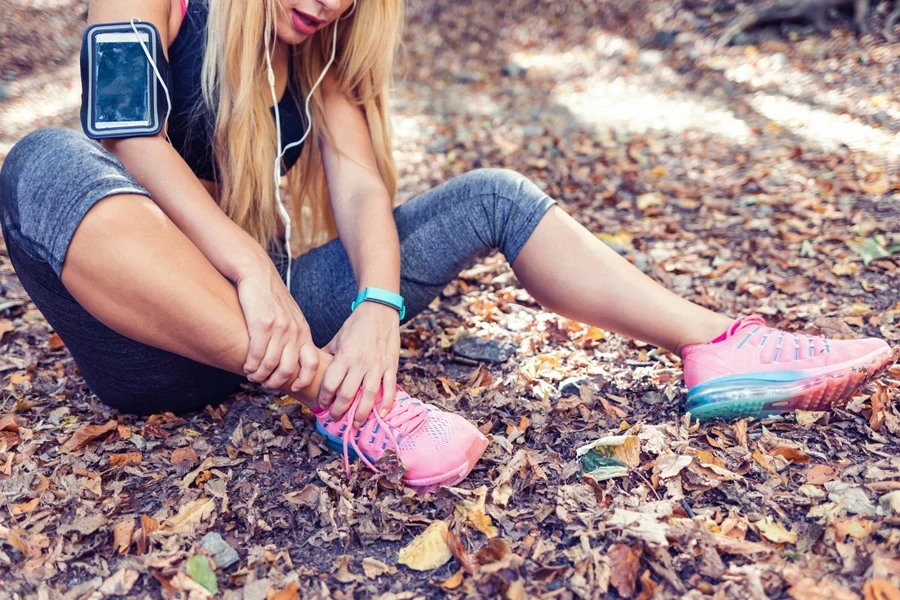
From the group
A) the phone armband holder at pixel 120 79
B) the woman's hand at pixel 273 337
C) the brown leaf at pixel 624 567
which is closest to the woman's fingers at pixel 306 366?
the woman's hand at pixel 273 337

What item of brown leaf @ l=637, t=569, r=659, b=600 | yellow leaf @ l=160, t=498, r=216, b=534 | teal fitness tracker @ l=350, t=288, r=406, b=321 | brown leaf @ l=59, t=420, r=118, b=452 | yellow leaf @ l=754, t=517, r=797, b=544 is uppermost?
teal fitness tracker @ l=350, t=288, r=406, b=321

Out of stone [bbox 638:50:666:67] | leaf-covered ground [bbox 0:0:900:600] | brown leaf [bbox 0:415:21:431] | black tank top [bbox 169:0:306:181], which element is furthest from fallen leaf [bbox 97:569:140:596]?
stone [bbox 638:50:666:67]

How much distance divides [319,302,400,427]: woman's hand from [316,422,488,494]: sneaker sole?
0.28 ft

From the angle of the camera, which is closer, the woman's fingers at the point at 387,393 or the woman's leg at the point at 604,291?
the woman's fingers at the point at 387,393

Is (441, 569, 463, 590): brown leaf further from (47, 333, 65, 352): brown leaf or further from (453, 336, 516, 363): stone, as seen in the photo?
(47, 333, 65, 352): brown leaf

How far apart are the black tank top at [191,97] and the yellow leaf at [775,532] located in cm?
167

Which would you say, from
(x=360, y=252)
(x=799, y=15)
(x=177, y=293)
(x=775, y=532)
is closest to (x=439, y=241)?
(x=360, y=252)

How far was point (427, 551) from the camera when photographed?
161cm

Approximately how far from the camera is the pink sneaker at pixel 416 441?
1.75m

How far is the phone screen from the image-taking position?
1.71m

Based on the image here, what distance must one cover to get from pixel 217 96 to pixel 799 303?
210 centimetres

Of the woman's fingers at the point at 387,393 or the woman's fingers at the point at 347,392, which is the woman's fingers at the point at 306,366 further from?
the woman's fingers at the point at 387,393

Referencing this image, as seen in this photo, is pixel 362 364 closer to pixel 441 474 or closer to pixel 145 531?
pixel 441 474

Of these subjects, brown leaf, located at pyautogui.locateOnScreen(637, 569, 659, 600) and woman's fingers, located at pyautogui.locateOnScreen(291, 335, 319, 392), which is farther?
woman's fingers, located at pyautogui.locateOnScreen(291, 335, 319, 392)
